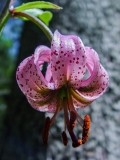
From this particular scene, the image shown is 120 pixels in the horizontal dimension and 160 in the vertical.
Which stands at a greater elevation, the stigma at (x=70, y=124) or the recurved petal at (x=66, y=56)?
the recurved petal at (x=66, y=56)

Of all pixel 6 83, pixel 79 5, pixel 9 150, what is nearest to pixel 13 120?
pixel 9 150

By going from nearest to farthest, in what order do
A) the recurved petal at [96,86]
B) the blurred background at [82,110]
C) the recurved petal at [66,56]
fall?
the recurved petal at [66,56], the recurved petal at [96,86], the blurred background at [82,110]

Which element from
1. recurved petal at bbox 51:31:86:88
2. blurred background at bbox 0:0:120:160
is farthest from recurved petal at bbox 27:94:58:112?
blurred background at bbox 0:0:120:160

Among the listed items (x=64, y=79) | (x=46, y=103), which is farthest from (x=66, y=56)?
(x=46, y=103)

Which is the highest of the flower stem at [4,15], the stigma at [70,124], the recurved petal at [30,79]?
the flower stem at [4,15]

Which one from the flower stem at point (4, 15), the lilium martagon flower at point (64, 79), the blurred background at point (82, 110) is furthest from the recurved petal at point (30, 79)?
the blurred background at point (82, 110)

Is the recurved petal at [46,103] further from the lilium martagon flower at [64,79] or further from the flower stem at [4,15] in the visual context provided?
the flower stem at [4,15]
